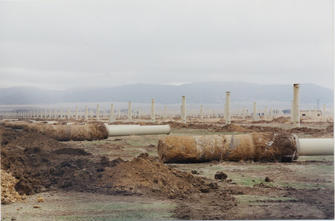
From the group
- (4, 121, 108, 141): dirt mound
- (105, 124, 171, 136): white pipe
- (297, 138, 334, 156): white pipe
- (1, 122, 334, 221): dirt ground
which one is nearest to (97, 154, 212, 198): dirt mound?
(1, 122, 334, 221): dirt ground

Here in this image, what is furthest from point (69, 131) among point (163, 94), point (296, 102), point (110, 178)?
point (163, 94)

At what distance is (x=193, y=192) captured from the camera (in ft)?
21.0

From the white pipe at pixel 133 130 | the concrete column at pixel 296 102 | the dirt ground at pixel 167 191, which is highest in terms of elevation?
the concrete column at pixel 296 102

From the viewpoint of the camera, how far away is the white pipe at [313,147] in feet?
30.6

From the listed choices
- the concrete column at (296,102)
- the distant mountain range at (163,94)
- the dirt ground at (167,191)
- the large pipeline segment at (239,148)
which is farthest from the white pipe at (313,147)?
the concrete column at (296,102)

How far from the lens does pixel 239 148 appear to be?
923 cm

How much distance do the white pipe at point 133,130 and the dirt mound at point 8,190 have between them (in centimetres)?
928

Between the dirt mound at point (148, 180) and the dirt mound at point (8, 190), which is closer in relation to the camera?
the dirt mound at point (8, 190)

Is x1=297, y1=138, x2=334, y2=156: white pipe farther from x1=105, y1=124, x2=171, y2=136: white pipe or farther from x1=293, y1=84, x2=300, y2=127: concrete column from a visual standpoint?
x1=293, y1=84, x2=300, y2=127: concrete column

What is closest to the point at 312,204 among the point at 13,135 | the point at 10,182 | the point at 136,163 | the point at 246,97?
the point at 136,163

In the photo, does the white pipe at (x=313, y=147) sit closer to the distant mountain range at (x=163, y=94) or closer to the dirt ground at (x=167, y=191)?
the dirt ground at (x=167, y=191)

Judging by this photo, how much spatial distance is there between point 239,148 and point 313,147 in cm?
161

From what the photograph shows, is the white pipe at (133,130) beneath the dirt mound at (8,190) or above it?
above

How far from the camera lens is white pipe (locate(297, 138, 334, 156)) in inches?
367
